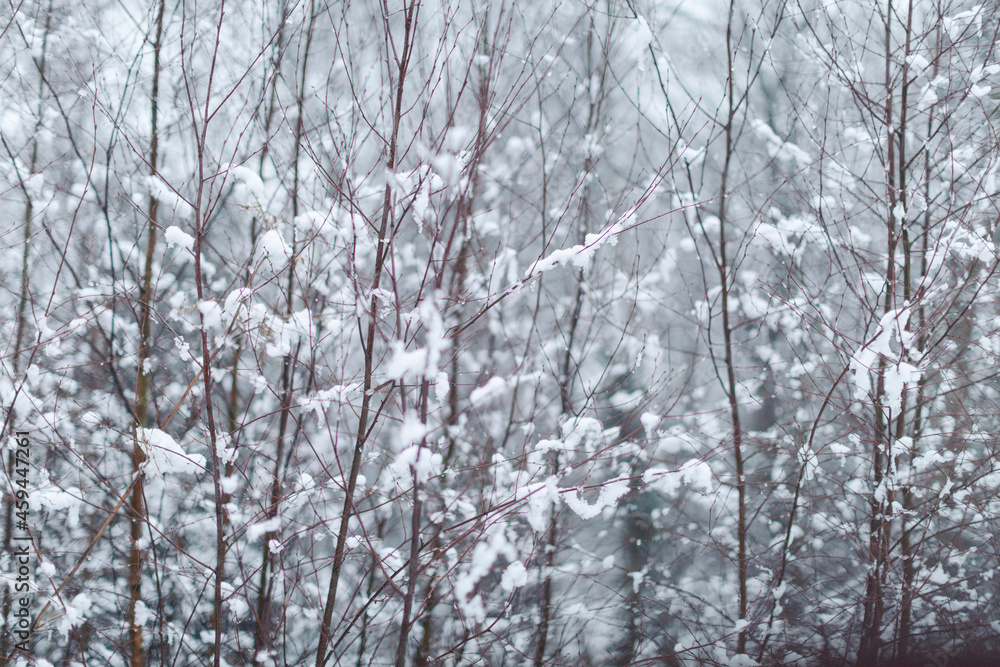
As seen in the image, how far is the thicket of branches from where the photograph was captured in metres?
2.44

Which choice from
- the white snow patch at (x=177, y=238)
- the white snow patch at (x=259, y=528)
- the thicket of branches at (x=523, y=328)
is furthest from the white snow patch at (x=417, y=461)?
the white snow patch at (x=177, y=238)

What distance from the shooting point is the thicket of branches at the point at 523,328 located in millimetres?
2443

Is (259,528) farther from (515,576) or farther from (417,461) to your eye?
(515,576)

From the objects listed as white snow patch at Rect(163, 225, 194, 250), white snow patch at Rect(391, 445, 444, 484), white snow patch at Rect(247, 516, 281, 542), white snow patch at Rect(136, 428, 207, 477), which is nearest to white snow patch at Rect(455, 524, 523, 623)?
white snow patch at Rect(391, 445, 444, 484)

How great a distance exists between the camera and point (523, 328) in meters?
3.99

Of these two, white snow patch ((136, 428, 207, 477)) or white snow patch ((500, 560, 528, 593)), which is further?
white snow patch ((136, 428, 207, 477))

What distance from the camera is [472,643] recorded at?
3383 millimetres

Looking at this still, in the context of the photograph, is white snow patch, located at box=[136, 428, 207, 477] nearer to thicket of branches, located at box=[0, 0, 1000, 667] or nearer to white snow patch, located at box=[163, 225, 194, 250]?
thicket of branches, located at box=[0, 0, 1000, 667]

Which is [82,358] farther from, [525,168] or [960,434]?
[960,434]

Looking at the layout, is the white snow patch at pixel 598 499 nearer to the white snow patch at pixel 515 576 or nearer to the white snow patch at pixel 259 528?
the white snow patch at pixel 515 576

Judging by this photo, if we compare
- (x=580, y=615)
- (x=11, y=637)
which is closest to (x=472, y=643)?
(x=580, y=615)

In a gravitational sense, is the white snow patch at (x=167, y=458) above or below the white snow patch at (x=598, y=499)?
above

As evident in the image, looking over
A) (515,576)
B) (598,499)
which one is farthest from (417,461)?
(598,499)

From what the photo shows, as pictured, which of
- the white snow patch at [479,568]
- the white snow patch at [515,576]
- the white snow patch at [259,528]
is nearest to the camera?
the white snow patch at [479,568]
